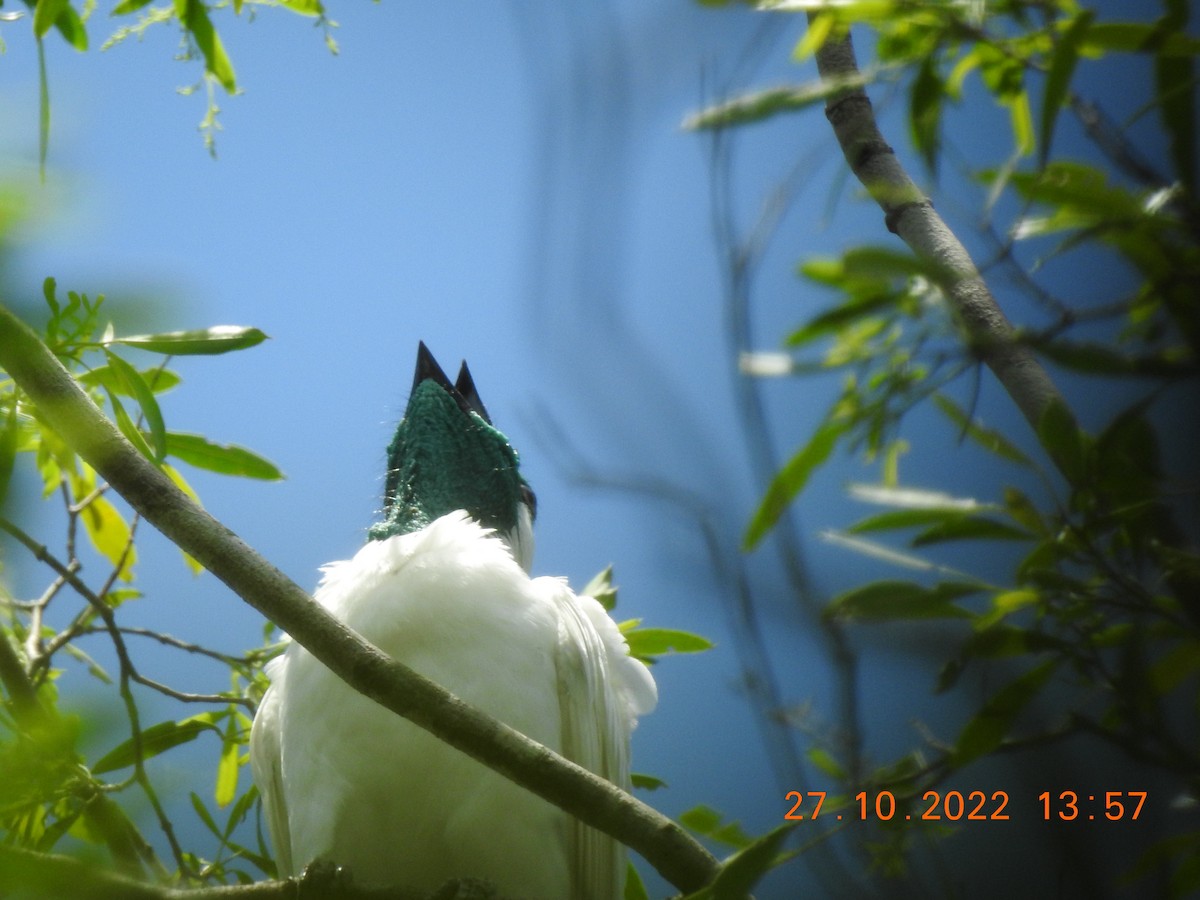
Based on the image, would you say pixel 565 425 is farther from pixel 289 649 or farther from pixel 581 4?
pixel 289 649

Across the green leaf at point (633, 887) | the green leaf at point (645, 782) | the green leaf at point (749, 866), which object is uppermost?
the green leaf at point (645, 782)

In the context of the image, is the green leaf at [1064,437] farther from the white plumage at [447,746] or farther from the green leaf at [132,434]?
the green leaf at [132,434]

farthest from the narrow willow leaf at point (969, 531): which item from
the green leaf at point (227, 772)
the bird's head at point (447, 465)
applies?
the green leaf at point (227, 772)

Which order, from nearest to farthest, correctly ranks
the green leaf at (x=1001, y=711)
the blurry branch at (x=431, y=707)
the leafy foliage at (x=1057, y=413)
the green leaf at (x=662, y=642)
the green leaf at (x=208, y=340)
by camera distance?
the leafy foliage at (x=1057, y=413) → the green leaf at (x=1001, y=711) → the blurry branch at (x=431, y=707) → the green leaf at (x=208, y=340) → the green leaf at (x=662, y=642)

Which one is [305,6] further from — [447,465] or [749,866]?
[749,866]

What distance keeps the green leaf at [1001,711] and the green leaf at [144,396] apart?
107 cm

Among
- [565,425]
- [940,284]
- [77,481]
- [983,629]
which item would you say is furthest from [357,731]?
[940,284]

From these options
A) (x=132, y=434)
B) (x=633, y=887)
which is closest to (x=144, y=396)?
(x=132, y=434)

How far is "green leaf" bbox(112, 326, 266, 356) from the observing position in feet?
4.85

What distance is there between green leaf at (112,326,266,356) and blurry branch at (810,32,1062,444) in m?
0.90

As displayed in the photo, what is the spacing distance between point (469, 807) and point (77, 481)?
1.12 metres

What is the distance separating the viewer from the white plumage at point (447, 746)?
1.63 metres

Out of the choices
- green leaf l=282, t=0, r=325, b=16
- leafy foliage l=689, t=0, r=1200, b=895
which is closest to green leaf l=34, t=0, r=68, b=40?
green leaf l=282, t=0, r=325, b=16

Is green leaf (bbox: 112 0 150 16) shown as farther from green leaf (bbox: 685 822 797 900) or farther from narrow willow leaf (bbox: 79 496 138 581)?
green leaf (bbox: 685 822 797 900)
